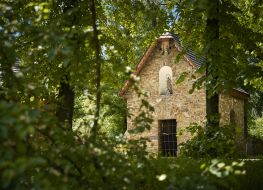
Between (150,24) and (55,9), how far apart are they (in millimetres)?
3039

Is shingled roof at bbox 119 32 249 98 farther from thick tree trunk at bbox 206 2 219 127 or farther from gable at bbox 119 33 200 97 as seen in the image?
thick tree trunk at bbox 206 2 219 127

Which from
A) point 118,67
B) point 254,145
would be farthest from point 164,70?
point 118,67

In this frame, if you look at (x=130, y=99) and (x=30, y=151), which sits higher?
(x=130, y=99)

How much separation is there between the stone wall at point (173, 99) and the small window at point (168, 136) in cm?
37

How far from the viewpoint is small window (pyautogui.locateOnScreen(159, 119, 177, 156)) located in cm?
2180

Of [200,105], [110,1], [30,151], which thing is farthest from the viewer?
[200,105]

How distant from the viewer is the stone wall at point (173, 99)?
20797 mm

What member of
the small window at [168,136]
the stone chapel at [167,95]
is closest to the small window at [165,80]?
the stone chapel at [167,95]

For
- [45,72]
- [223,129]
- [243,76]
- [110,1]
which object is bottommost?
[223,129]

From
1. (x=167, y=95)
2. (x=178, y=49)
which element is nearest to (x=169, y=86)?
(x=167, y=95)

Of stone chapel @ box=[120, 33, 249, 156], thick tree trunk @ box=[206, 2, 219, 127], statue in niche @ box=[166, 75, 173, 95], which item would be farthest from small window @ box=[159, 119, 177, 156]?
thick tree trunk @ box=[206, 2, 219, 127]

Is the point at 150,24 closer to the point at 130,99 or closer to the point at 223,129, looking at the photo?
the point at 223,129

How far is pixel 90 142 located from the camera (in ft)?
11.0

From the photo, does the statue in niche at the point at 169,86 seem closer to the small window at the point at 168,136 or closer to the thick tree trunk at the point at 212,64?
the small window at the point at 168,136
